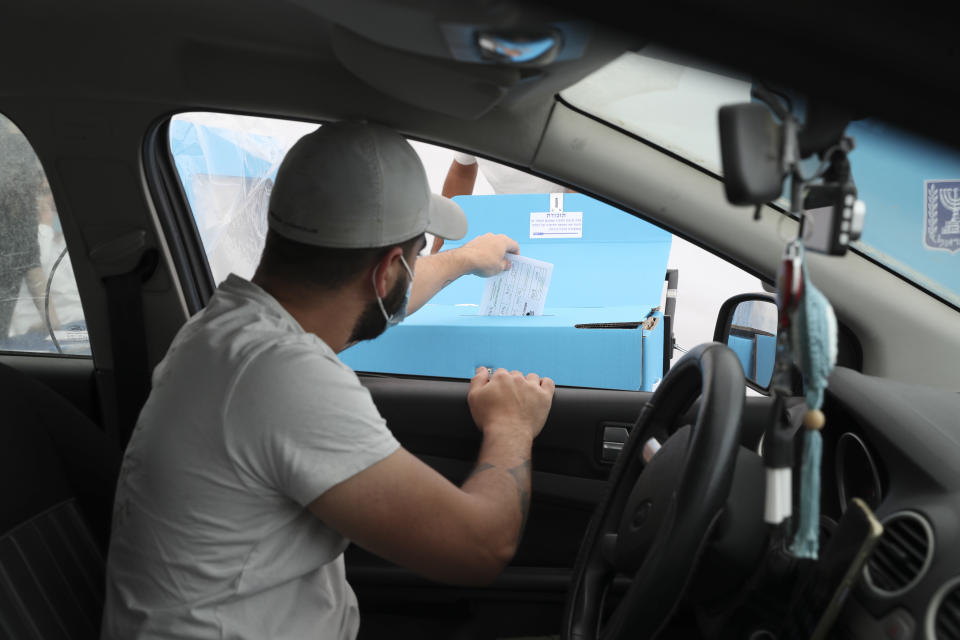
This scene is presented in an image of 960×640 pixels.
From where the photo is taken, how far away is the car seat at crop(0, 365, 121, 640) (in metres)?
1.20

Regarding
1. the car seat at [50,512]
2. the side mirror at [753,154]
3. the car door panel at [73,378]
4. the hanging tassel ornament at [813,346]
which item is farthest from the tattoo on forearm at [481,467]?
the car door panel at [73,378]

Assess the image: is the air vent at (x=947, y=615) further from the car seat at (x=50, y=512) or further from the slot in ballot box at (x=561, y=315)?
the car seat at (x=50, y=512)

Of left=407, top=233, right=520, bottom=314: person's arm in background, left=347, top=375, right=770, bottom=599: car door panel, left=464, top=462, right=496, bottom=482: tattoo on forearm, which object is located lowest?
left=347, top=375, right=770, bottom=599: car door panel

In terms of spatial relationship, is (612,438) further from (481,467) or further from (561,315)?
(481,467)

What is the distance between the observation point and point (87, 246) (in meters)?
1.92

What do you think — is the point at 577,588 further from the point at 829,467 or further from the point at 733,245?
the point at 733,245

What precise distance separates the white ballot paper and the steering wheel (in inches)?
24.3

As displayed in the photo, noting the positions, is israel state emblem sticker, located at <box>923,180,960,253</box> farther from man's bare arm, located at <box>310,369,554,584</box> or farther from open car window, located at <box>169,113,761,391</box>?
man's bare arm, located at <box>310,369,554,584</box>

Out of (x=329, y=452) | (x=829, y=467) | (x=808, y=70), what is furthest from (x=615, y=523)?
(x=808, y=70)

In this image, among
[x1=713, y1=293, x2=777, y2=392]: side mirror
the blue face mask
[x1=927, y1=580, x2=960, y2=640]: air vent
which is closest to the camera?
[x1=927, y1=580, x2=960, y2=640]: air vent

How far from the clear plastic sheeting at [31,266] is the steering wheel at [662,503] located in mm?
1449

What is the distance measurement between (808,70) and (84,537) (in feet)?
4.46

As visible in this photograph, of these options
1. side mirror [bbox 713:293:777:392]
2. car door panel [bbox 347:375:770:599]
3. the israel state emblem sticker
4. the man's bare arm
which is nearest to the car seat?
the man's bare arm

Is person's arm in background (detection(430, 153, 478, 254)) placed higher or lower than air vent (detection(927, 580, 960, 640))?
higher
